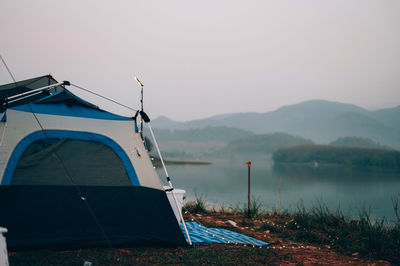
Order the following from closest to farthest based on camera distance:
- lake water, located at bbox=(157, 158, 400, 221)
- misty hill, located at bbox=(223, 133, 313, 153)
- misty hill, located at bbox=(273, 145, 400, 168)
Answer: lake water, located at bbox=(157, 158, 400, 221) < misty hill, located at bbox=(273, 145, 400, 168) < misty hill, located at bbox=(223, 133, 313, 153)

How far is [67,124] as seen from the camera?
13.3 feet

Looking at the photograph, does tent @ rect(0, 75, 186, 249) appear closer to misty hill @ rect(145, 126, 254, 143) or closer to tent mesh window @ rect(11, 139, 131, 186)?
tent mesh window @ rect(11, 139, 131, 186)

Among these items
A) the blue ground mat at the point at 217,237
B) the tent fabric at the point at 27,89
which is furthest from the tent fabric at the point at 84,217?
the tent fabric at the point at 27,89

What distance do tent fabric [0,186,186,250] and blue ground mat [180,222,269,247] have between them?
470mm

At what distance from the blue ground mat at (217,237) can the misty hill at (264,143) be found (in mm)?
55210

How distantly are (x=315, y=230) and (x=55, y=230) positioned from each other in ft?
13.6

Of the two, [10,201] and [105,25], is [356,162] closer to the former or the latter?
[105,25]

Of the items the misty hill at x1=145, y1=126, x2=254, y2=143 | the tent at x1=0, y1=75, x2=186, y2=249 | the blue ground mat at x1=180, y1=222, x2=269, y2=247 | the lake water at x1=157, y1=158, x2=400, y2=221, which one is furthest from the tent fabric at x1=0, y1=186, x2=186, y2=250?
the misty hill at x1=145, y1=126, x2=254, y2=143

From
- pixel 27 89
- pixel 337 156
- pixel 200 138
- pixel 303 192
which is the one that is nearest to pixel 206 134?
pixel 200 138

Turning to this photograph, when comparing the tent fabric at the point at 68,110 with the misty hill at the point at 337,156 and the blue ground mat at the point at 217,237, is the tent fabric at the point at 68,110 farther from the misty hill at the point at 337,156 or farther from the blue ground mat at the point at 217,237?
the misty hill at the point at 337,156

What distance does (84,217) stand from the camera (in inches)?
150

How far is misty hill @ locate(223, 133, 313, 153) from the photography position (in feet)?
196

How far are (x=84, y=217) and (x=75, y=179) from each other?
518 mm

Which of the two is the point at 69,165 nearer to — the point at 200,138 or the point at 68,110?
the point at 68,110
